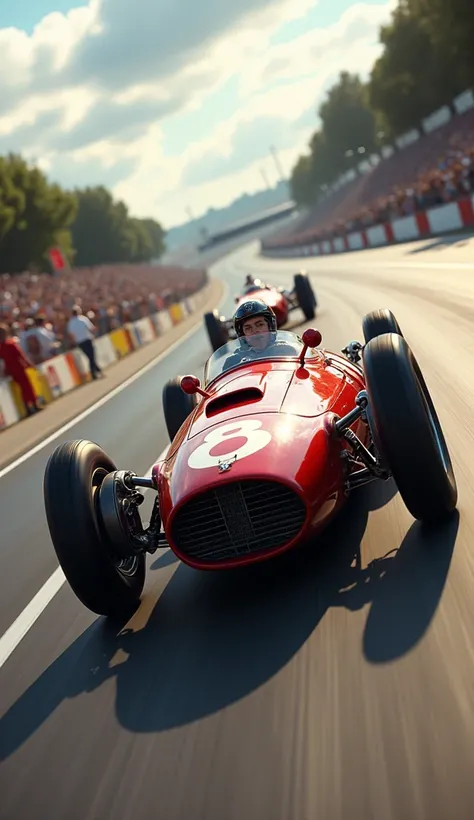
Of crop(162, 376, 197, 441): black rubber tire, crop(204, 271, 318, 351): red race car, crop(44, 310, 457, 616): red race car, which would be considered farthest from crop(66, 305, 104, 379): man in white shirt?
crop(44, 310, 457, 616): red race car

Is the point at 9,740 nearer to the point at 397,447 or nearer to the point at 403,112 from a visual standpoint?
the point at 397,447

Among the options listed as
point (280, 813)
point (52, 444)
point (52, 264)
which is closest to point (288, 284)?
point (52, 444)

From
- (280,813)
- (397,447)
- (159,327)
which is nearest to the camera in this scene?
(280,813)

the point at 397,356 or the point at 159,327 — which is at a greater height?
the point at 397,356

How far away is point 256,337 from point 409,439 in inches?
92.7

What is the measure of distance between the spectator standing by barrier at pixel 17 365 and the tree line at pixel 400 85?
1738 inches

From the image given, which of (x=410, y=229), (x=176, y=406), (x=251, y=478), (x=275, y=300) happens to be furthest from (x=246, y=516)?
(x=410, y=229)

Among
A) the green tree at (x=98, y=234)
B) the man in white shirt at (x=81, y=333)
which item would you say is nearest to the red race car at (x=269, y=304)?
the man in white shirt at (x=81, y=333)

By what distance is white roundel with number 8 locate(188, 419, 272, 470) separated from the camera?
5477 millimetres

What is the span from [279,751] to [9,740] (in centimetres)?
154

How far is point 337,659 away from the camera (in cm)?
439

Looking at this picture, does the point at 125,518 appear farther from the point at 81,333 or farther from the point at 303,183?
the point at 303,183

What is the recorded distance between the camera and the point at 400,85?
83375mm

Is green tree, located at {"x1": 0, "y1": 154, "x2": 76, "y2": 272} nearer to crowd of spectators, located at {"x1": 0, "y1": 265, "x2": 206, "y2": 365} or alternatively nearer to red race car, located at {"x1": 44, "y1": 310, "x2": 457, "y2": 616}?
crowd of spectators, located at {"x1": 0, "y1": 265, "x2": 206, "y2": 365}
